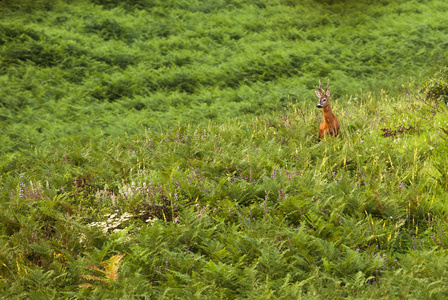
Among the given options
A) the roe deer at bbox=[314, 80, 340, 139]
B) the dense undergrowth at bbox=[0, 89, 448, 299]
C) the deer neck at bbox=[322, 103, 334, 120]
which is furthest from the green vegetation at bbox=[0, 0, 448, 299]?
the deer neck at bbox=[322, 103, 334, 120]

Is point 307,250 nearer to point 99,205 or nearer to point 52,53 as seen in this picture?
point 99,205

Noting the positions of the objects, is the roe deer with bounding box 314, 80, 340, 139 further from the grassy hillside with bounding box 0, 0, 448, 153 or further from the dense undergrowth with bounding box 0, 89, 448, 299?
the grassy hillside with bounding box 0, 0, 448, 153

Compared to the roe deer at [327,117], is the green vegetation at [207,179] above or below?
below

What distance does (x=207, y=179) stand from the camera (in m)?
5.45

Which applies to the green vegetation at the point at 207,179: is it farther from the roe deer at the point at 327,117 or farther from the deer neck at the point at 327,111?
the deer neck at the point at 327,111

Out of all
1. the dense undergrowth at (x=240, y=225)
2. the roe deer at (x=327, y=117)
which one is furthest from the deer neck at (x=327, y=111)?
the dense undergrowth at (x=240, y=225)

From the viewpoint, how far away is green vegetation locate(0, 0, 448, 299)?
11.3 feet

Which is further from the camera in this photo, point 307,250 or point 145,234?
point 145,234

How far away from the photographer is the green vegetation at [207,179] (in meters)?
3.44

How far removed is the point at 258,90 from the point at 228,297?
1012 cm

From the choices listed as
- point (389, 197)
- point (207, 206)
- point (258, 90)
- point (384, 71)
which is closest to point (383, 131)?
point (389, 197)

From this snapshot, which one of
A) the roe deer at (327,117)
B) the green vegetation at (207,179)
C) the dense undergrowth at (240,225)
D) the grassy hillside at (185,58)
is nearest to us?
the dense undergrowth at (240,225)

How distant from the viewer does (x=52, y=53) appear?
13.6m

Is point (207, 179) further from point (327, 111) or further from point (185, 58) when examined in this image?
point (185, 58)
